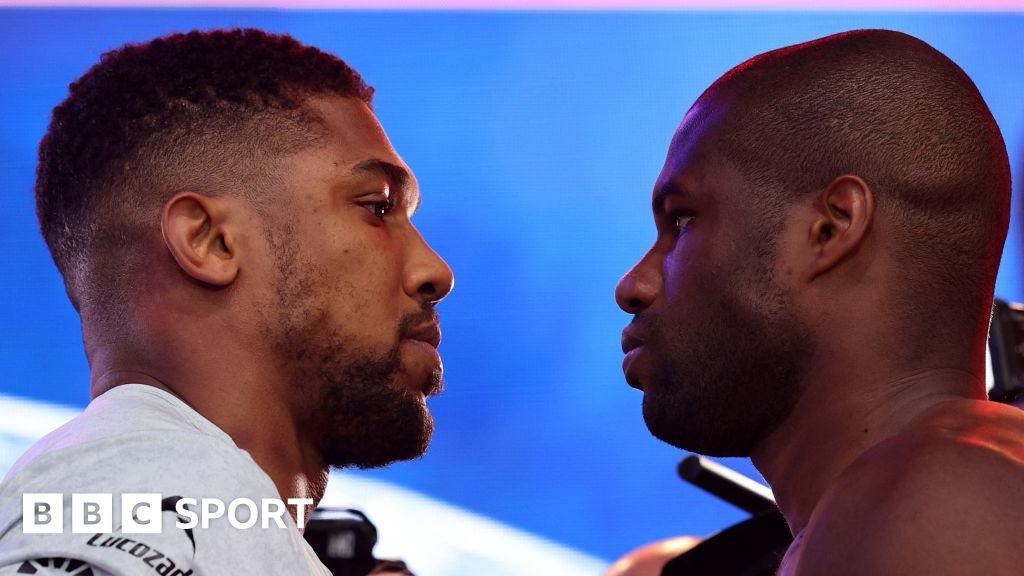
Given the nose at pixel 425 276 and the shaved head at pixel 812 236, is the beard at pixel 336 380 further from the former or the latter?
the shaved head at pixel 812 236

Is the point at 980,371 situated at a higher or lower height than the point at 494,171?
lower

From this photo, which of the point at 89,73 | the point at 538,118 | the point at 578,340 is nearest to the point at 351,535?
the point at 89,73

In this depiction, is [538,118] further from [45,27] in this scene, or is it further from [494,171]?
[45,27]

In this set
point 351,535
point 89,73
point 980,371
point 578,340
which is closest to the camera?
point 980,371

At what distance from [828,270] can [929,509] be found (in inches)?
19.8

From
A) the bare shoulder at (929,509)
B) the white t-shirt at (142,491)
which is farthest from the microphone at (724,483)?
the white t-shirt at (142,491)

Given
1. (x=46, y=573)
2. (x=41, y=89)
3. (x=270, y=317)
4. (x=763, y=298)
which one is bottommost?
(x=46, y=573)

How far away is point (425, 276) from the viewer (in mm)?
1998

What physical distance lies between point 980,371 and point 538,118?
7.34ft

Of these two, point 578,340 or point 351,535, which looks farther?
point 578,340

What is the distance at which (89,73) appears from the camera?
206 cm

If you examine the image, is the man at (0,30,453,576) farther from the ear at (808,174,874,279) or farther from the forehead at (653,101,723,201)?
the ear at (808,174,874,279)

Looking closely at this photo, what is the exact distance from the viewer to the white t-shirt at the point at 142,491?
134 cm

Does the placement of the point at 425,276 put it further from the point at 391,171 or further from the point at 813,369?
the point at 813,369
